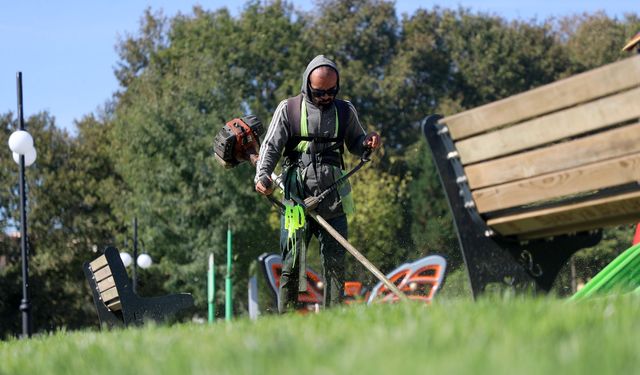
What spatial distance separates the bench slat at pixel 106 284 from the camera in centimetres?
1046

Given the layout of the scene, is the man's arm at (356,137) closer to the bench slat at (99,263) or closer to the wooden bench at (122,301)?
the wooden bench at (122,301)

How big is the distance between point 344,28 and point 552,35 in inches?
445

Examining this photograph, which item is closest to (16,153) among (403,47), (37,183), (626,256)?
(626,256)

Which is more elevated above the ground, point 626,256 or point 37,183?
point 37,183

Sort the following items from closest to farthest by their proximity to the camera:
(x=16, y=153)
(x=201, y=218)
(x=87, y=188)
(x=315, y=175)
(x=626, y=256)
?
(x=626, y=256) → (x=315, y=175) → (x=16, y=153) → (x=201, y=218) → (x=87, y=188)

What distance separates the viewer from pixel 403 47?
6119 cm

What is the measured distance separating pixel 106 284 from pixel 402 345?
7.45 m

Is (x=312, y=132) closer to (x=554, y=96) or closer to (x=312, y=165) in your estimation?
(x=312, y=165)

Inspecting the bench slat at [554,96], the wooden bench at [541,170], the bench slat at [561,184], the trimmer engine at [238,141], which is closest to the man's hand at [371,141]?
the trimmer engine at [238,141]

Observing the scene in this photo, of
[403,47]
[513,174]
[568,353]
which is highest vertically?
[403,47]

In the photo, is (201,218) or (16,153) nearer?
(16,153)

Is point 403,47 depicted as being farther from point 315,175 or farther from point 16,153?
point 315,175

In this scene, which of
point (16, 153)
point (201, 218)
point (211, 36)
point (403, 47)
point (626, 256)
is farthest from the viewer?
point (403, 47)

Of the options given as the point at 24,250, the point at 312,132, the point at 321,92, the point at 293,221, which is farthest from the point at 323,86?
the point at 24,250
